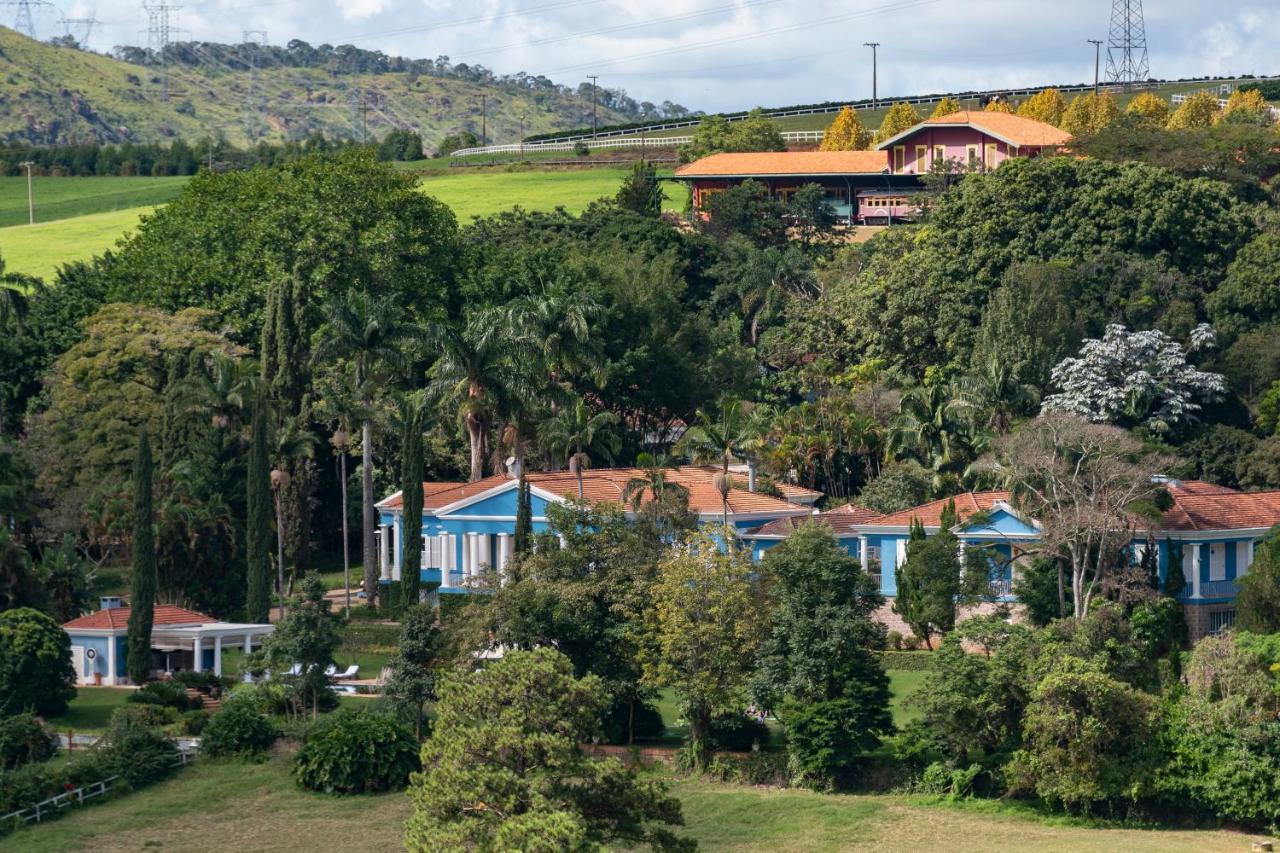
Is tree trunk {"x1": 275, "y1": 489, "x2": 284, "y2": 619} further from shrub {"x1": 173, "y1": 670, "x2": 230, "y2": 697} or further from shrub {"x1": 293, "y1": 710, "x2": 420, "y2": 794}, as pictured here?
shrub {"x1": 293, "y1": 710, "x2": 420, "y2": 794}

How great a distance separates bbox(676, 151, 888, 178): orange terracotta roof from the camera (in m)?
130

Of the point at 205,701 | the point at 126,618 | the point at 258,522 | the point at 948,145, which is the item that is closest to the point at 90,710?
the point at 205,701

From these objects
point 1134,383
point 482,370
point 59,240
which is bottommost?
point 1134,383

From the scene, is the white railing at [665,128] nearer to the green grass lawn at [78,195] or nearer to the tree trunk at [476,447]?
the green grass lawn at [78,195]

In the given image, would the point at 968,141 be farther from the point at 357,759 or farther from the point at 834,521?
the point at 357,759

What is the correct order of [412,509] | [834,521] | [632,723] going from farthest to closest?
[834,521] < [412,509] < [632,723]

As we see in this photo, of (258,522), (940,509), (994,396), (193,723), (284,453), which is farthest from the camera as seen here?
(994,396)

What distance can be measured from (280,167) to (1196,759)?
58.9m

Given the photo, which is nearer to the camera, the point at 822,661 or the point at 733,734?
the point at 822,661

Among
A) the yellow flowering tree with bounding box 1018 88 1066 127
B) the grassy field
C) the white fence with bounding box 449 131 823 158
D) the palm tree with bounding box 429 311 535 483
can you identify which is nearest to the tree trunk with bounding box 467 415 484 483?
the palm tree with bounding box 429 311 535 483

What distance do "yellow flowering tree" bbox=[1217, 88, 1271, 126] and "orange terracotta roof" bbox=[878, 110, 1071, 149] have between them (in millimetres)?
11802

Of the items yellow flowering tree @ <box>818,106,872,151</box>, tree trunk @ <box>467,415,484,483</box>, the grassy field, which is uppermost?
yellow flowering tree @ <box>818,106,872,151</box>

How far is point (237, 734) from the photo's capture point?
2319 inches

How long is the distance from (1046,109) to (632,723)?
101464 millimetres
